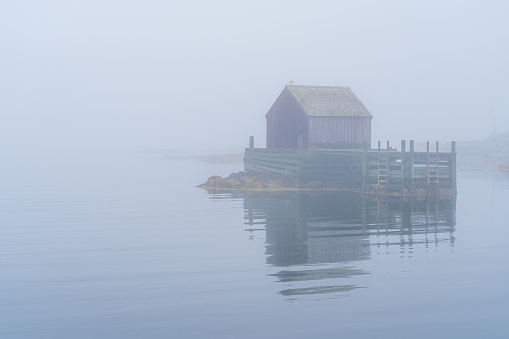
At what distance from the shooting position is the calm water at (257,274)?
32.7ft

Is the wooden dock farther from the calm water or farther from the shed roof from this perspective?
the calm water

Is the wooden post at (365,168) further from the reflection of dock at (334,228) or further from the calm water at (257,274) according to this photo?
the calm water at (257,274)

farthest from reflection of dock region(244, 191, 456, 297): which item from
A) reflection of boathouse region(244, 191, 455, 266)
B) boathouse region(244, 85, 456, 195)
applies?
boathouse region(244, 85, 456, 195)

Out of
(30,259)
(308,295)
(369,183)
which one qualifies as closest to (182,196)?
(369,183)

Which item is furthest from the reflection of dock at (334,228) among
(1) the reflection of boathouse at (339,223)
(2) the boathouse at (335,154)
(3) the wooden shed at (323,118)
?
(3) the wooden shed at (323,118)

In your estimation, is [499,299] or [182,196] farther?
[182,196]

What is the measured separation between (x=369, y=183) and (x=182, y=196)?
11.7 metres

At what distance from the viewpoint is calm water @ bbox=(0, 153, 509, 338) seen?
32.7 feet

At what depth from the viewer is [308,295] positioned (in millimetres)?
11594

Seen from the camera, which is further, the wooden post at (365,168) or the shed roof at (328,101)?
the shed roof at (328,101)

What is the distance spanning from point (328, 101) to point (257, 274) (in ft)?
113

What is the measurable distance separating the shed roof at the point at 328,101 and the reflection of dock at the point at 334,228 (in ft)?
38.6

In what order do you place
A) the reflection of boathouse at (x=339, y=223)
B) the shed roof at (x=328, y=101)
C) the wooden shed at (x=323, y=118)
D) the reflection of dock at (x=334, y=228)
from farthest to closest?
the shed roof at (x=328, y=101) < the wooden shed at (x=323, y=118) < the reflection of boathouse at (x=339, y=223) < the reflection of dock at (x=334, y=228)

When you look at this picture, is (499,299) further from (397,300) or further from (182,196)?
(182,196)
